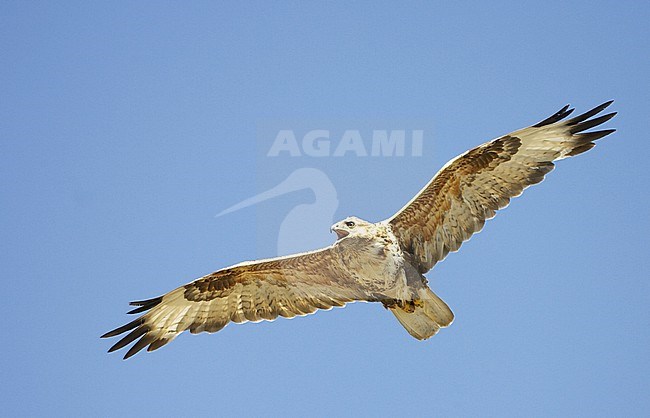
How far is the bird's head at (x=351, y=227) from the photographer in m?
10.9

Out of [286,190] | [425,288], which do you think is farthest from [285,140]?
[425,288]

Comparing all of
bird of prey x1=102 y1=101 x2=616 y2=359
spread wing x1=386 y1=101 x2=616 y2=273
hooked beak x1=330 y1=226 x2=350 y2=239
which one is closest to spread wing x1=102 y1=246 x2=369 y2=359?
bird of prey x1=102 y1=101 x2=616 y2=359

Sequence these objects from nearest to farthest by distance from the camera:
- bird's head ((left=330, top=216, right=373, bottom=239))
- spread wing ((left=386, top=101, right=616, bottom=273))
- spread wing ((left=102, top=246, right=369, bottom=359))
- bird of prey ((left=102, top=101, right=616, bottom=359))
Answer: bird's head ((left=330, top=216, right=373, bottom=239)) → bird of prey ((left=102, top=101, right=616, bottom=359)) → spread wing ((left=386, top=101, right=616, bottom=273)) → spread wing ((left=102, top=246, right=369, bottom=359))

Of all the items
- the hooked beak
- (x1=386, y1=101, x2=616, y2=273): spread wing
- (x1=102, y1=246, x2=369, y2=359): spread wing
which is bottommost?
(x1=102, y1=246, x2=369, y2=359): spread wing

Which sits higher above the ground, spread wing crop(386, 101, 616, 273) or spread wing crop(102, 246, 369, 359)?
spread wing crop(386, 101, 616, 273)

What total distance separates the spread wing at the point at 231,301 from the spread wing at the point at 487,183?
1058 mm

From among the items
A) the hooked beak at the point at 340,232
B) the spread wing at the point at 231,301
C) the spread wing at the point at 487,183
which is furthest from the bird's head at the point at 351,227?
the spread wing at the point at 231,301

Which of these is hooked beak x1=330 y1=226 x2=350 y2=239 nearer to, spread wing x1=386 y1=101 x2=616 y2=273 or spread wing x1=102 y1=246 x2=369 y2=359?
spread wing x1=386 y1=101 x2=616 y2=273

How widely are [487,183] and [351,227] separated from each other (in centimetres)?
179

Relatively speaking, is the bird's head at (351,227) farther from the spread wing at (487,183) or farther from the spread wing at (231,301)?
the spread wing at (231,301)

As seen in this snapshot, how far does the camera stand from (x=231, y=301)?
40.0ft

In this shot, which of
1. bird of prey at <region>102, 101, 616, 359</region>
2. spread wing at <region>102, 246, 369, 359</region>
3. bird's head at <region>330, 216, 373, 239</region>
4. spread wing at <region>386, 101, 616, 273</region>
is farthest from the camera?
spread wing at <region>102, 246, 369, 359</region>

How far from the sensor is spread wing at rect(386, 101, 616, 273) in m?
11.3

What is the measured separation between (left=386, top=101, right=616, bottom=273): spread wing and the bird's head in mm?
506
